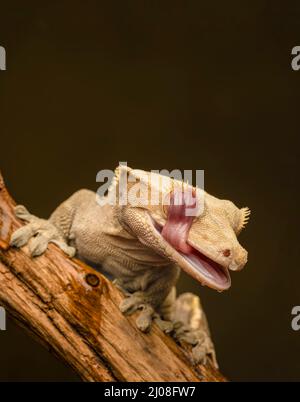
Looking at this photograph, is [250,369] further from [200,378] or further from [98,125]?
[98,125]

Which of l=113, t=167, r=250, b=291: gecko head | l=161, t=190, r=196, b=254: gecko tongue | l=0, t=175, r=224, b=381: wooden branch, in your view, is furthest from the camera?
l=0, t=175, r=224, b=381: wooden branch

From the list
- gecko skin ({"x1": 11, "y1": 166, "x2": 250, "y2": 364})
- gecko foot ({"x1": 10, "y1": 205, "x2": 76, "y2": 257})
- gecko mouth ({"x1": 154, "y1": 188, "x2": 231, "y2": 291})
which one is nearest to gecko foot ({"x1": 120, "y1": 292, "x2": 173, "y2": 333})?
gecko skin ({"x1": 11, "y1": 166, "x2": 250, "y2": 364})

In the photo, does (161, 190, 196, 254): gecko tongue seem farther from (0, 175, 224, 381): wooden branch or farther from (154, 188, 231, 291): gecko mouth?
(0, 175, 224, 381): wooden branch

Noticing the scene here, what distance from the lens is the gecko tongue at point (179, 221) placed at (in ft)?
8.25

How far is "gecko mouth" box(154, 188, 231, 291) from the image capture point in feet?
8.03

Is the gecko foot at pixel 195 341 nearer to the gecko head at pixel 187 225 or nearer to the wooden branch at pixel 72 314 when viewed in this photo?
the wooden branch at pixel 72 314

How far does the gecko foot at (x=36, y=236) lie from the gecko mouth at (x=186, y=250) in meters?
0.62

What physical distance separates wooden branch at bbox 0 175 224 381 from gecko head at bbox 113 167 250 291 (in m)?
0.40

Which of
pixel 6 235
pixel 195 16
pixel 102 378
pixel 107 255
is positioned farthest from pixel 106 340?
pixel 195 16

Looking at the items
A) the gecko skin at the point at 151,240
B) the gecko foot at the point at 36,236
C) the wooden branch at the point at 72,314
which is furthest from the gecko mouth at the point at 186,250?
the gecko foot at the point at 36,236

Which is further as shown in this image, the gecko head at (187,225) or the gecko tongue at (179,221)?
the gecko tongue at (179,221)

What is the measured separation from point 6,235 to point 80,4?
5.80 feet

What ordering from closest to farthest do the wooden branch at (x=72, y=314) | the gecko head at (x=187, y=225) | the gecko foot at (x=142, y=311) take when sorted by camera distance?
the gecko head at (x=187, y=225)
the wooden branch at (x=72, y=314)
the gecko foot at (x=142, y=311)

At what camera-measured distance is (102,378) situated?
2.74 metres
